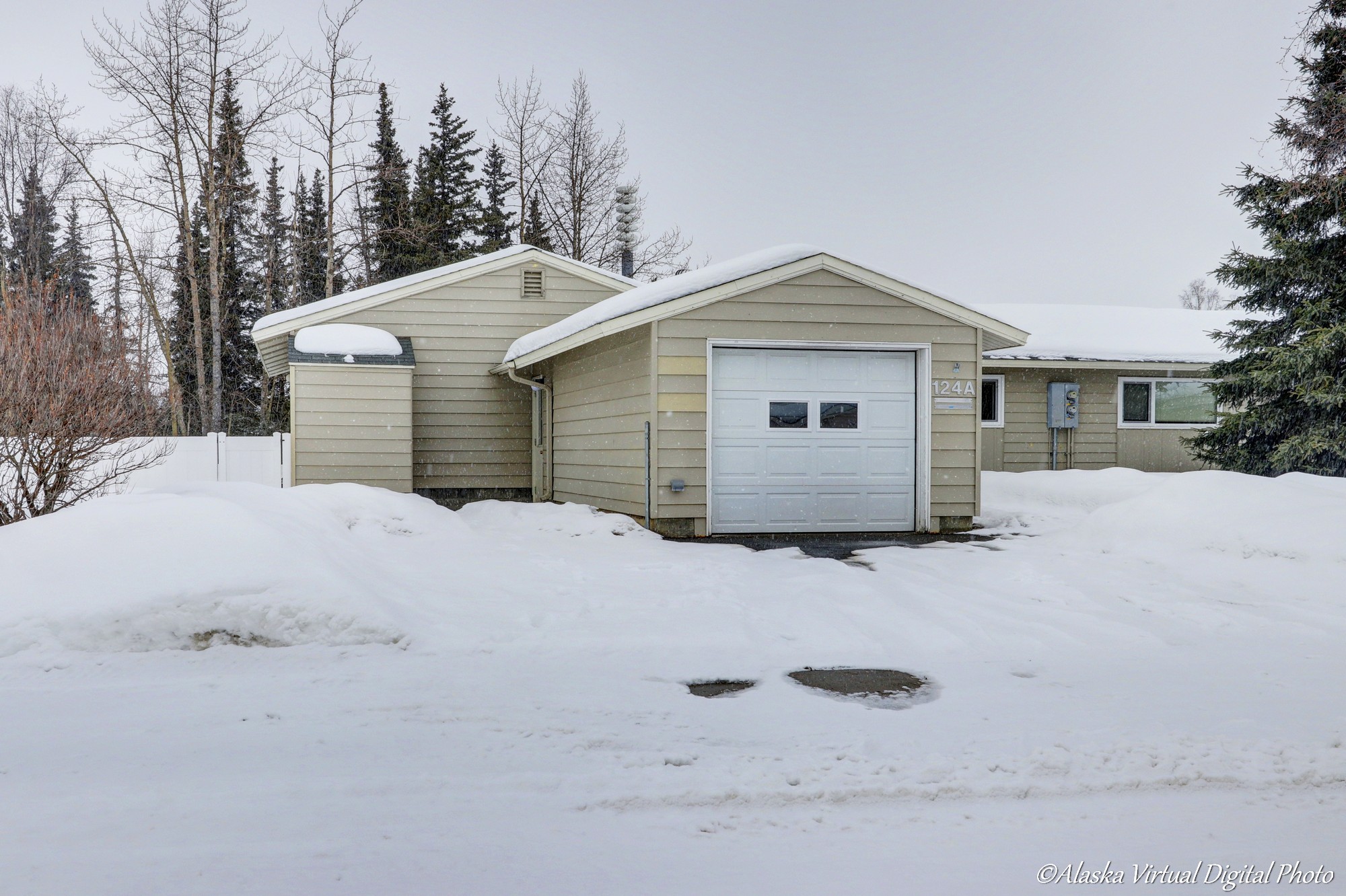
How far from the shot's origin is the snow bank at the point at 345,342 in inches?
457

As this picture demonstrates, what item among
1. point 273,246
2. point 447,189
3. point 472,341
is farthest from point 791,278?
point 273,246

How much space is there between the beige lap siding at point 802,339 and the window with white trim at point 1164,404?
8.10m

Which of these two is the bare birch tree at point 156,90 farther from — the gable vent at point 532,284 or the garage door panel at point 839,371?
the garage door panel at point 839,371

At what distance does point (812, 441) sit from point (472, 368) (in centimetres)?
655

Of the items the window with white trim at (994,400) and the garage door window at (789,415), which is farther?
the window with white trim at (994,400)

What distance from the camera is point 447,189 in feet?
89.9

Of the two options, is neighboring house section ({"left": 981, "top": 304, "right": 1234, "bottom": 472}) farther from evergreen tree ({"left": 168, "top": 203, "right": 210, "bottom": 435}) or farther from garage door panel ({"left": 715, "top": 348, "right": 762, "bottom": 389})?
evergreen tree ({"left": 168, "top": 203, "right": 210, "bottom": 435})

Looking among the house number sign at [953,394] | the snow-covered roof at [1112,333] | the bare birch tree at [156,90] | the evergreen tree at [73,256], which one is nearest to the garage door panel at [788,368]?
the house number sign at [953,394]

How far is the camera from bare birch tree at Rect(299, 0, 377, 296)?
66.4ft

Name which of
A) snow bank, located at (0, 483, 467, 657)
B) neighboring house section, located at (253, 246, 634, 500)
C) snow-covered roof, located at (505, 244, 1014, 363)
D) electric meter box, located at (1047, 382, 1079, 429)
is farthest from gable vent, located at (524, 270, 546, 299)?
electric meter box, located at (1047, 382, 1079, 429)

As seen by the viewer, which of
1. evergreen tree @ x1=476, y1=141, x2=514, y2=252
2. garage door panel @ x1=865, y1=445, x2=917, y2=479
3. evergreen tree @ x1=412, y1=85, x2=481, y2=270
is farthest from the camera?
evergreen tree @ x1=476, y1=141, x2=514, y2=252

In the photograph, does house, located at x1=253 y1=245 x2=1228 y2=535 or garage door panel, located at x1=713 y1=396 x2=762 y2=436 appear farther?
garage door panel, located at x1=713 y1=396 x2=762 y2=436

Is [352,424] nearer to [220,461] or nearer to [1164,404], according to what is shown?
[220,461]

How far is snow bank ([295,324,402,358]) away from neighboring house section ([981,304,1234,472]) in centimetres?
1064
